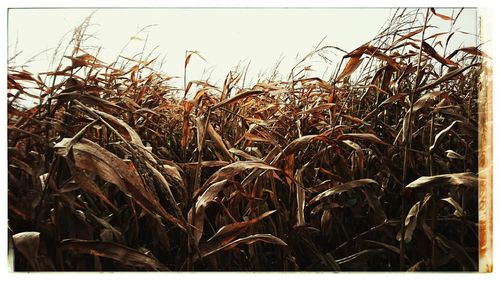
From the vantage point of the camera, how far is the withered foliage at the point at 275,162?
3.29ft

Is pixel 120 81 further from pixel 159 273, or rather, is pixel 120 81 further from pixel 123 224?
pixel 159 273

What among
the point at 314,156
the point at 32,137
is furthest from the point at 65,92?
the point at 314,156

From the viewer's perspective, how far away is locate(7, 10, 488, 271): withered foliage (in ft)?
3.29

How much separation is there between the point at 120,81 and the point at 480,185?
0.83 metres

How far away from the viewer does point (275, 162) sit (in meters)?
1.02

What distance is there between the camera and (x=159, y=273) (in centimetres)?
102

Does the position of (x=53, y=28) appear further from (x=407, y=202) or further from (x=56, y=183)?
(x=407, y=202)

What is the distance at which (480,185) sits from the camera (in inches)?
42.7

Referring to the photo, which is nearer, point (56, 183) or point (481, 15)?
point (56, 183)
